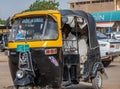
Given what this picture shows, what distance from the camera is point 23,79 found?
35.4 feet

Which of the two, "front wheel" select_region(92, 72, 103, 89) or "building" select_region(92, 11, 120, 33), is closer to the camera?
"front wheel" select_region(92, 72, 103, 89)

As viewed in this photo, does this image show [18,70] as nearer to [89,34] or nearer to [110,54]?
[89,34]

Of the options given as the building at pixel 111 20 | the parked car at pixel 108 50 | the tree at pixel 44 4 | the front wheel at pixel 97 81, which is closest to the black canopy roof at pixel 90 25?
the front wheel at pixel 97 81

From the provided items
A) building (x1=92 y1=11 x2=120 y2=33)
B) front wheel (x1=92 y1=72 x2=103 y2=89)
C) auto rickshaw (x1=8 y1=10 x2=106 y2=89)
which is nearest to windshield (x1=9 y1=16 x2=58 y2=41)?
auto rickshaw (x1=8 y1=10 x2=106 y2=89)

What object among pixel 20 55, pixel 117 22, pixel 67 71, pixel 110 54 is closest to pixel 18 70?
pixel 20 55

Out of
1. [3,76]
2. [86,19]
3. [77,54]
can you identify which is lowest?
[3,76]

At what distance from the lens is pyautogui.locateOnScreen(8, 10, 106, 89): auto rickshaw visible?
1130 cm

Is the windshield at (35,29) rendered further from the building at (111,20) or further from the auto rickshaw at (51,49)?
the building at (111,20)

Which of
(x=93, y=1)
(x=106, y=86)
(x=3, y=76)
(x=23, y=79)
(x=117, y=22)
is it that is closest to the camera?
(x=23, y=79)

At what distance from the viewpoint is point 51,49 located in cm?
1145

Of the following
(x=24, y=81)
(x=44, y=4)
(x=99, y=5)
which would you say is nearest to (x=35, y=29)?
(x=24, y=81)

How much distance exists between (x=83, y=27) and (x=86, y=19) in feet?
0.79

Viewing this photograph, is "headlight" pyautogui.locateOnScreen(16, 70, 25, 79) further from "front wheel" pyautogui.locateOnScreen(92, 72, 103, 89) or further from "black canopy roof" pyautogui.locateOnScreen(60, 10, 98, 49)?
"front wheel" pyautogui.locateOnScreen(92, 72, 103, 89)

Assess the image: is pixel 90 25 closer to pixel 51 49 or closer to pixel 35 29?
pixel 35 29
